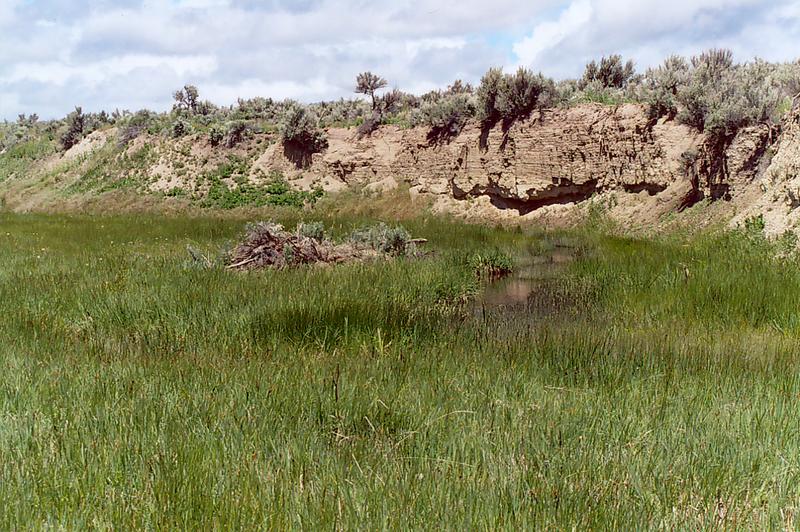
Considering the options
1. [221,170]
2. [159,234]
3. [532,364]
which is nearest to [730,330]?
[532,364]

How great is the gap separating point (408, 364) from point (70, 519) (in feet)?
9.78

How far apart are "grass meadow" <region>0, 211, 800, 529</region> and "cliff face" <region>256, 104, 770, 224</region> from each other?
1001 centimetres

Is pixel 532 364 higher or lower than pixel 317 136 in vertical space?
lower

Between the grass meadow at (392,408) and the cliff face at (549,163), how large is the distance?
394 inches

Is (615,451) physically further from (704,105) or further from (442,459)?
(704,105)

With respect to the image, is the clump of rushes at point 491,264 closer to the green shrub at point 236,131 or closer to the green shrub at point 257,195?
the green shrub at point 257,195

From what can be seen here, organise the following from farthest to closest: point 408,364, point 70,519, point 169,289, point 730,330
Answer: point 169,289 → point 730,330 → point 408,364 → point 70,519

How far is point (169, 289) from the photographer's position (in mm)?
8758

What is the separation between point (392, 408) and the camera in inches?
169

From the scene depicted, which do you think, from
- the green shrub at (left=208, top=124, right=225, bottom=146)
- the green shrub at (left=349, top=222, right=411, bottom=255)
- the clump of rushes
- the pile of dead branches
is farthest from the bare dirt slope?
the pile of dead branches

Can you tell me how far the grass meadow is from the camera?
9.66 feet

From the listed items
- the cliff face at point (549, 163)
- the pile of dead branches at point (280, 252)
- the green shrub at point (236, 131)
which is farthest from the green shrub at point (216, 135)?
the pile of dead branches at point (280, 252)

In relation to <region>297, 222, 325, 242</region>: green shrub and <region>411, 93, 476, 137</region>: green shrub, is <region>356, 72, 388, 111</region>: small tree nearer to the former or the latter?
<region>411, 93, 476, 137</region>: green shrub

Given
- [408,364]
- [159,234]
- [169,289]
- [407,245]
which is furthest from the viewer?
[159,234]
